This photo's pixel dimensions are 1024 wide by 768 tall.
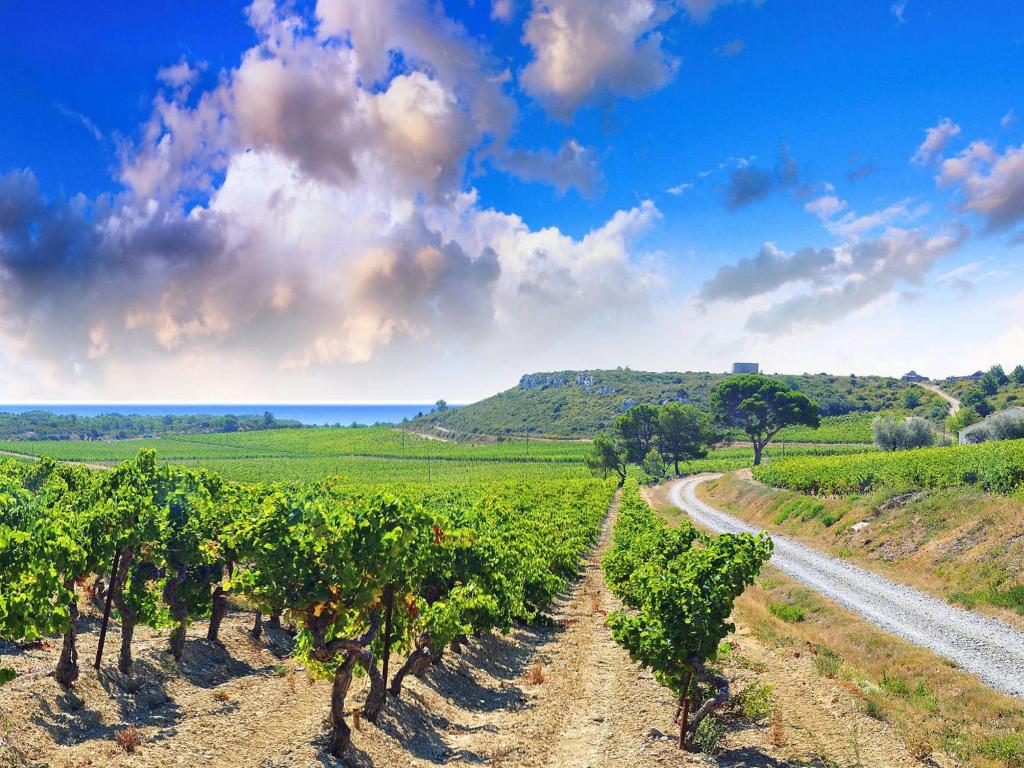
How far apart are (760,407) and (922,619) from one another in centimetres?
8678

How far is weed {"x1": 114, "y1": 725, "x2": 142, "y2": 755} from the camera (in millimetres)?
14453

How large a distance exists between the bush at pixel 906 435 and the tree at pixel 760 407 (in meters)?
31.8

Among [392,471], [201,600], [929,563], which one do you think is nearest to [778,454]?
[392,471]

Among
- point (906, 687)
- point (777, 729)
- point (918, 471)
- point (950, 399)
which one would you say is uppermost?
point (950, 399)

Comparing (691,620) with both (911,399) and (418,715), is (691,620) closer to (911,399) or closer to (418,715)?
(418,715)

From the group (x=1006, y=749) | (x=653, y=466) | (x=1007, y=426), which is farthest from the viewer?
(x=653, y=466)

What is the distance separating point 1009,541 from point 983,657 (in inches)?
507

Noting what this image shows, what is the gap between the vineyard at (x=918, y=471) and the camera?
1567 inches

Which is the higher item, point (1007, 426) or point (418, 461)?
point (1007, 426)

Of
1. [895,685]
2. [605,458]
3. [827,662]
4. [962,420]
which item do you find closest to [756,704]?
[827,662]

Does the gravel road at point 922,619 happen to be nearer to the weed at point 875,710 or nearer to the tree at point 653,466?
the weed at point 875,710

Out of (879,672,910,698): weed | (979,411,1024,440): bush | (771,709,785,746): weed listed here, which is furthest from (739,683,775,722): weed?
(979,411,1024,440): bush

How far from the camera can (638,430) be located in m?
127

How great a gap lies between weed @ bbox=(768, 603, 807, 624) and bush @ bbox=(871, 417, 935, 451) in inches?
2065
